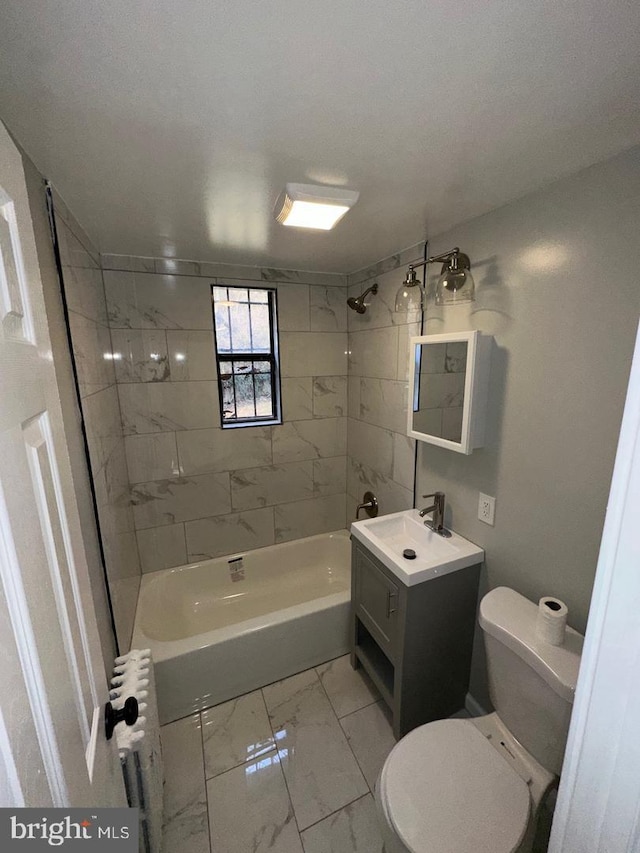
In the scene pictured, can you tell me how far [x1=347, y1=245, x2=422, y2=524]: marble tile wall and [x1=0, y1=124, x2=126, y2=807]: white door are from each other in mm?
1668

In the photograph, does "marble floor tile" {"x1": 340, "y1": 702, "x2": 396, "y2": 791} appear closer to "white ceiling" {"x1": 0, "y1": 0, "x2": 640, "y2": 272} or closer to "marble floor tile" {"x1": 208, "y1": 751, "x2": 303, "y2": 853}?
"marble floor tile" {"x1": 208, "y1": 751, "x2": 303, "y2": 853}

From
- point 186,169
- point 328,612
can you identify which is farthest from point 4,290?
point 328,612

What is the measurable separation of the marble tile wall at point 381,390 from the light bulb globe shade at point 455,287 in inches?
12.9

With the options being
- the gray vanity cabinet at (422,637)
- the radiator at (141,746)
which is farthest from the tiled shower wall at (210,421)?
the radiator at (141,746)

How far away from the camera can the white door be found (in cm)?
41

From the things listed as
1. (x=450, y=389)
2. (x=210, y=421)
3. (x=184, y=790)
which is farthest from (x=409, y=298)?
(x=184, y=790)

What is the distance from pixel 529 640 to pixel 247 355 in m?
2.18

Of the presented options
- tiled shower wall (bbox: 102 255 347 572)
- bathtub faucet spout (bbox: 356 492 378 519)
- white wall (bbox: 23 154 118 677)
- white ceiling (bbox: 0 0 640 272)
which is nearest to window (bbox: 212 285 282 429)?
tiled shower wall (bbox: 102 255 347 572)

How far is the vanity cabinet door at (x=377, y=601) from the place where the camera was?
1.55 metres

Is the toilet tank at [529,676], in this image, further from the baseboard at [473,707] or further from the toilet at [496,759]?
the baseboard at [473,707]

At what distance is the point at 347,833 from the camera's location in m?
1.28

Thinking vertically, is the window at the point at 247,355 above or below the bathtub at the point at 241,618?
above

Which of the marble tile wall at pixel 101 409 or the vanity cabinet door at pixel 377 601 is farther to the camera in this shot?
the vanity cabinet door at pixel 377 601

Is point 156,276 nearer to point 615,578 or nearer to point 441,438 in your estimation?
point 441,438
